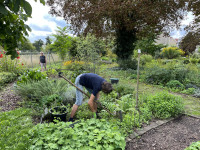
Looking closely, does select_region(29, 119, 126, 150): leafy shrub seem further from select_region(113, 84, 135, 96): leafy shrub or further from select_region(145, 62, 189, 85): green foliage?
select_region(145, 62, 189, 85): green foliage

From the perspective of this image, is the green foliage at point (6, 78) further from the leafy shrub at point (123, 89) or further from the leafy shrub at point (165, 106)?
the leafy shrub at point (165, 106)

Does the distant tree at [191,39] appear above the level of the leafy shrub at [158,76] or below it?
above

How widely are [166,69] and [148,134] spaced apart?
5723mm

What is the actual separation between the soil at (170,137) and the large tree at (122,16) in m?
7.12

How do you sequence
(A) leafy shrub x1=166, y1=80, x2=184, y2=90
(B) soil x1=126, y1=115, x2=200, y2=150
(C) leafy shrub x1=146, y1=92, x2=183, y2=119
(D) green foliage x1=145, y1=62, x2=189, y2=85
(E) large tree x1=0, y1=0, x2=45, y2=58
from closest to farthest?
(E) large tree x1=0, y1=0, x2=45, y2=58 < (B) soil x1=126, y1=115, x2=200, y2=150 < (C) leafy shrub x1=146, y1=92, x2=183, y2=119 < (A) leafy shrub x1=166, y1=80, x2=184, y2=90 < (D) green foliage x1=145, y1=62, x2=189, y2=85

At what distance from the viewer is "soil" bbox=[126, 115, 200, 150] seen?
2541 millimetres

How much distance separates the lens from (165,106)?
141 inches

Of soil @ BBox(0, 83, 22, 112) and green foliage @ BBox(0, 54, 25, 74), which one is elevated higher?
green foliage @ BBox(0, 54, 25, 74)

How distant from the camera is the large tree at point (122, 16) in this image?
340 inches

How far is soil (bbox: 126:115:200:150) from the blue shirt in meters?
1.16

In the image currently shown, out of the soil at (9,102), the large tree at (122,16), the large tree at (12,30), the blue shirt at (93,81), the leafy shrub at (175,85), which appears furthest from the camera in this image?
the large tree at (122,16)

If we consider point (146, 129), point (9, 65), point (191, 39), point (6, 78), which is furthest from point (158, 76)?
point (9, 65)

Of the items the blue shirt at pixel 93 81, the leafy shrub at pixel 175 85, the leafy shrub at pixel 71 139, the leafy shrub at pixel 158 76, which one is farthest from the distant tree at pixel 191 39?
the leafy shrub at pixel 71 139

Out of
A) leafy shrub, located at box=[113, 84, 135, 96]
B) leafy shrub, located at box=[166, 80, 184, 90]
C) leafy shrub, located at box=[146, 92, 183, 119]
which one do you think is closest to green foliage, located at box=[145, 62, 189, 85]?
leafy shrub, located at box=[166, 80, 184, 90]
